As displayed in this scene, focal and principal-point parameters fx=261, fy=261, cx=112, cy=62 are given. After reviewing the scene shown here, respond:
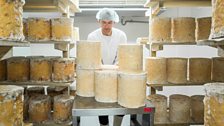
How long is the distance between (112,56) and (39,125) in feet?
4.26

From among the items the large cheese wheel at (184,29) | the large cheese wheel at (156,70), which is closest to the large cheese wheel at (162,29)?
the large cheese wheel at (184,29)

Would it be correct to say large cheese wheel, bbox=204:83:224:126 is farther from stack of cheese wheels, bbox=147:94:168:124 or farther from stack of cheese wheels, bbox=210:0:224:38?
stack of cheese wheels, bbox=147:94:168:124

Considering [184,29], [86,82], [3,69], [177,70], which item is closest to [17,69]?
[3,69]

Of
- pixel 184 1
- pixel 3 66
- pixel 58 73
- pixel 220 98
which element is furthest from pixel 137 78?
pixel 3 66

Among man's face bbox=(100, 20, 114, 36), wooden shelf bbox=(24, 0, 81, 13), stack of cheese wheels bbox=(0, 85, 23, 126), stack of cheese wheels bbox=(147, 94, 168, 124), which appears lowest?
stack of cheese wheels bbox=(147, 94, 168, 124)

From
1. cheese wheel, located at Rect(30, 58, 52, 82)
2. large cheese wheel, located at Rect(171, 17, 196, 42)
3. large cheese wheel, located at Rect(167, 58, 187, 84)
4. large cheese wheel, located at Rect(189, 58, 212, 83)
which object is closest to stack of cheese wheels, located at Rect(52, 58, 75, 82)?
cheese wheel, located at Rect(30, 58, 52, 82)

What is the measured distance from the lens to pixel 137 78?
1858 mm

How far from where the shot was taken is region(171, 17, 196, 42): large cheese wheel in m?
2.85

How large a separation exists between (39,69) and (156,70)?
1.29m

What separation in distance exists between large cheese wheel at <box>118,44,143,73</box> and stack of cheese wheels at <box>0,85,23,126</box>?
0.79 metres

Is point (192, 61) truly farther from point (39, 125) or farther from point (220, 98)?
point (39, 125)

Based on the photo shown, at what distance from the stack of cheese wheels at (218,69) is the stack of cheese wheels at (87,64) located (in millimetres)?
1360

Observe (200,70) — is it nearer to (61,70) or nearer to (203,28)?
(203,28)

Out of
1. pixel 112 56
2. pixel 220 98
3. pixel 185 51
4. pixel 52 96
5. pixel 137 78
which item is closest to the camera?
pixel 220 98
